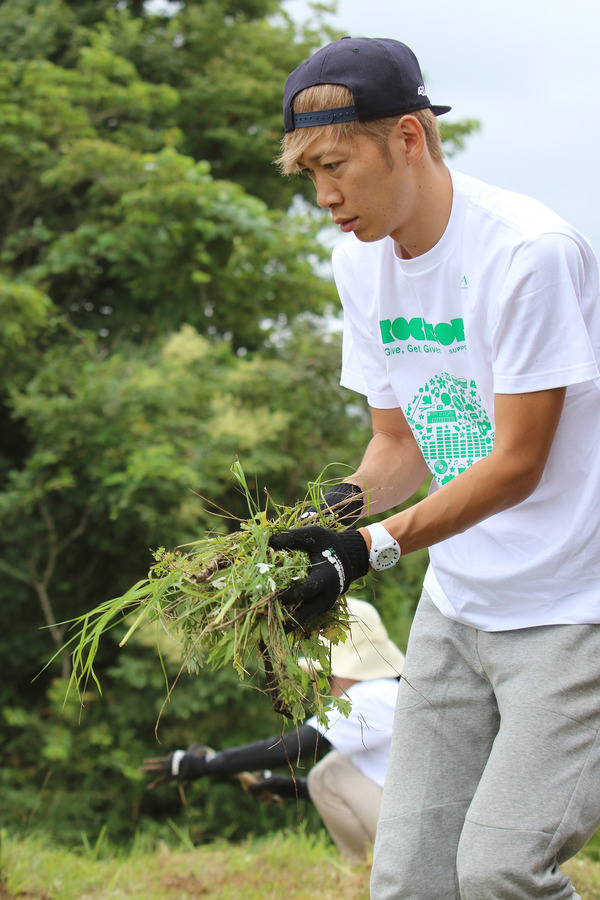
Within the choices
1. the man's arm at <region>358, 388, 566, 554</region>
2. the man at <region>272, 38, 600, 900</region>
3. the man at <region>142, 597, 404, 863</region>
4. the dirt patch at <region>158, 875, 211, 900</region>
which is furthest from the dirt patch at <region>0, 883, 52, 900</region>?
the man's arm at <region>358, 388, 566, 554</region>

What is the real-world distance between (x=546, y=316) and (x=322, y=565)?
0.63m

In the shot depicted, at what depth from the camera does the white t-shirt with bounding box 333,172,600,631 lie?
5.77 ft

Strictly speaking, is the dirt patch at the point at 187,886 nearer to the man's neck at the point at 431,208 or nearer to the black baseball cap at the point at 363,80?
the man's neck at the point at 431,208

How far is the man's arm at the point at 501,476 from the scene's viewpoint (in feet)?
5.86

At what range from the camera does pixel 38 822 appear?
746 cm

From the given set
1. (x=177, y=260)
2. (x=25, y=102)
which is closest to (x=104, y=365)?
(x=177, y=260)

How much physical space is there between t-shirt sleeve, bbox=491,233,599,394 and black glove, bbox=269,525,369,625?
436mm

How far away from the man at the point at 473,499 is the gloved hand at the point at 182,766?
7.71 feet

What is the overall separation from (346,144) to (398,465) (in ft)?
2.63

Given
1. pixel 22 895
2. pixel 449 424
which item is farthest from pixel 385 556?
pixel 22 895

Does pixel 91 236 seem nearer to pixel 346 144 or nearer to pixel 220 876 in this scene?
pixel 220 876

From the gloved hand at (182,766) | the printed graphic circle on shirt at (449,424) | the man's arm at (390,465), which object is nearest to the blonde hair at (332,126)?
the printed graphic circle on shirt at (449,424)

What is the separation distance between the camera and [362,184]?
6.31 ft

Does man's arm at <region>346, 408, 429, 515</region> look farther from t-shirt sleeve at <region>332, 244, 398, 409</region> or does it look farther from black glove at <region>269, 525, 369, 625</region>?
black glove at <region>269, 525, 369, 625</region>
